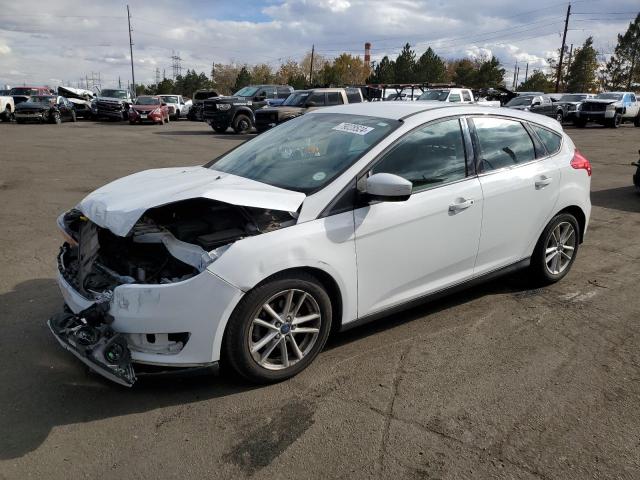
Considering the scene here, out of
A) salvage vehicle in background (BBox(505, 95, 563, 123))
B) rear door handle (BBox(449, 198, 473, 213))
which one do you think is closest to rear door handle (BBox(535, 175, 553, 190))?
rear door handle (BBox(449, 198, 473, 213))

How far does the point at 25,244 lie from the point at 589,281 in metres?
6.12

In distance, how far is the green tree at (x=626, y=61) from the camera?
61.7 metres

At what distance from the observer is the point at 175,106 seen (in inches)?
1353

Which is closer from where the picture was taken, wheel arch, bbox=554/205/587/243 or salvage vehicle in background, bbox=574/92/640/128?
wheel arch, bbox=554/205/587/243

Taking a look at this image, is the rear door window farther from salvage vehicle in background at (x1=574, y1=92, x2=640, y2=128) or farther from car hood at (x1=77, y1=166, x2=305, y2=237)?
salvage vehicle in background at (x1=574, y1=92, x2=640, y2=128)

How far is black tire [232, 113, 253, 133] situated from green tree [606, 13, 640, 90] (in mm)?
58058

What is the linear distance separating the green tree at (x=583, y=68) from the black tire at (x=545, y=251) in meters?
71.9

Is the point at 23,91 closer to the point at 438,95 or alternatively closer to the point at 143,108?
the point at 143,108

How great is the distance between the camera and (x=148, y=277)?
10.2ft

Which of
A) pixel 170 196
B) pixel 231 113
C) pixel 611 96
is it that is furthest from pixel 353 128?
pixel 611 96

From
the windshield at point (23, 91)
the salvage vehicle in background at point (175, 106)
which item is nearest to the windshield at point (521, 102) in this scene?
the salvage vehicle in background at point (175, 106)

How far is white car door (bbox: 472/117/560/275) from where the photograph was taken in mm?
4066

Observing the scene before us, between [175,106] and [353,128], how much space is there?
108 ft

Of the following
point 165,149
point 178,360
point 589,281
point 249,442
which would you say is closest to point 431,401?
point 249,442
